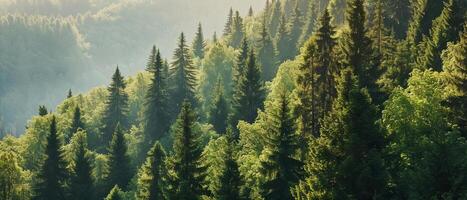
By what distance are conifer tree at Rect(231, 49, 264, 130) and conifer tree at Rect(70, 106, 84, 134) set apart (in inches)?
1506

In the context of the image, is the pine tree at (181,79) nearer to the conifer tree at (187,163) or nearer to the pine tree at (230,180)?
the conifer tree at (187,163)

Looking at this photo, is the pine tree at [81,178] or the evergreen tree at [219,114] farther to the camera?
the evergreen tree at [219,114]

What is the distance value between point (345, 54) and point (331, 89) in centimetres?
520

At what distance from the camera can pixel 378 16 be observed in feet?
246

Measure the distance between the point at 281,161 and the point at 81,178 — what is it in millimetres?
41351

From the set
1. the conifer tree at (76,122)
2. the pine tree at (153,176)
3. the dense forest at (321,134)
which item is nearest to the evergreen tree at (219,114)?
the dense forest at (321,134)

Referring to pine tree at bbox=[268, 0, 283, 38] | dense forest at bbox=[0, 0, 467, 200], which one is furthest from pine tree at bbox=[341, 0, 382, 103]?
pine tree at bbox=[268, 0, 283, 38]

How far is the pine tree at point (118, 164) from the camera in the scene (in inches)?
3563

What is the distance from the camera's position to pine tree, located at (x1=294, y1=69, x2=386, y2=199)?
4191 cm

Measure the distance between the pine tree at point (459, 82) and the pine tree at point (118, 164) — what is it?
5140 cm

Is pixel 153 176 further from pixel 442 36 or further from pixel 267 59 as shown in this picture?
pixel 267 59

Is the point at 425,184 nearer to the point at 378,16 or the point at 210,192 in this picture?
the point at 210,192

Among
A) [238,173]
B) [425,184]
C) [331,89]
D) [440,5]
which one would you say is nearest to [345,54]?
[331,89]

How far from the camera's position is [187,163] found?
5562 cm
